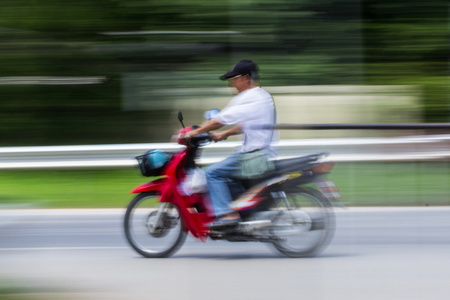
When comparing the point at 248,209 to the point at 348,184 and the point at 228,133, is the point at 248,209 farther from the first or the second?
the point at 348,184

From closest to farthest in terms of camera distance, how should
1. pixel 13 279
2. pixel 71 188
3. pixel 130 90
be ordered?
pixel 13 279, pixel 71 188, pixel 130 90

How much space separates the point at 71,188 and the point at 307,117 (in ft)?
12.8

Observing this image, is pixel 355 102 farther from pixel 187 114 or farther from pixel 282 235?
pixel 282 235

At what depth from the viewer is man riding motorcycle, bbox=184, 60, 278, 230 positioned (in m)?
5.86

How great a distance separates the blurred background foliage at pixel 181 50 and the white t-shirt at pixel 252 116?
6112 millimetres

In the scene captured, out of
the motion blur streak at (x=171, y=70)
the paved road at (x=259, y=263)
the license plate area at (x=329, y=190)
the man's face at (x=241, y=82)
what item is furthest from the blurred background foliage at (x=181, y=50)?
the license plate area at (x=329, y=190)

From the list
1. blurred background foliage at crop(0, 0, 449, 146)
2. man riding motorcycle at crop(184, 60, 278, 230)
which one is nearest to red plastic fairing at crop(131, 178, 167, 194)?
man riding motorcycle at crop(184, 60, 278, 230)

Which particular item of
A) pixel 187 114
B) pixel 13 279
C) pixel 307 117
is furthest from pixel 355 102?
pixel 13 279

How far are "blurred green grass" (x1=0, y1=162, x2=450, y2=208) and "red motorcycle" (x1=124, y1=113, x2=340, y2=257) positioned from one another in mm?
1421

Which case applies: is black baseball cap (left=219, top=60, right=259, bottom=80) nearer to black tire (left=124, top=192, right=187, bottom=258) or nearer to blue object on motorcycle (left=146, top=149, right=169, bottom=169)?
blue object on motorcycle (left=146, top=149, right=169, bottom=169)

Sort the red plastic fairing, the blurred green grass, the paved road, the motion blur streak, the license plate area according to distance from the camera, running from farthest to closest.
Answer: the motion blur streak, the blurred green grass, the red plastic fairing, the license plate area, the paved road

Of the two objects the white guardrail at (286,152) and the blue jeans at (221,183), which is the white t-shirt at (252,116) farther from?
the white guardrail at (286,152)

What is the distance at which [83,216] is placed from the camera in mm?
8414

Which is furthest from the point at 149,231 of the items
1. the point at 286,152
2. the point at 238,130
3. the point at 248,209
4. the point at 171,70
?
the point at 171,70
